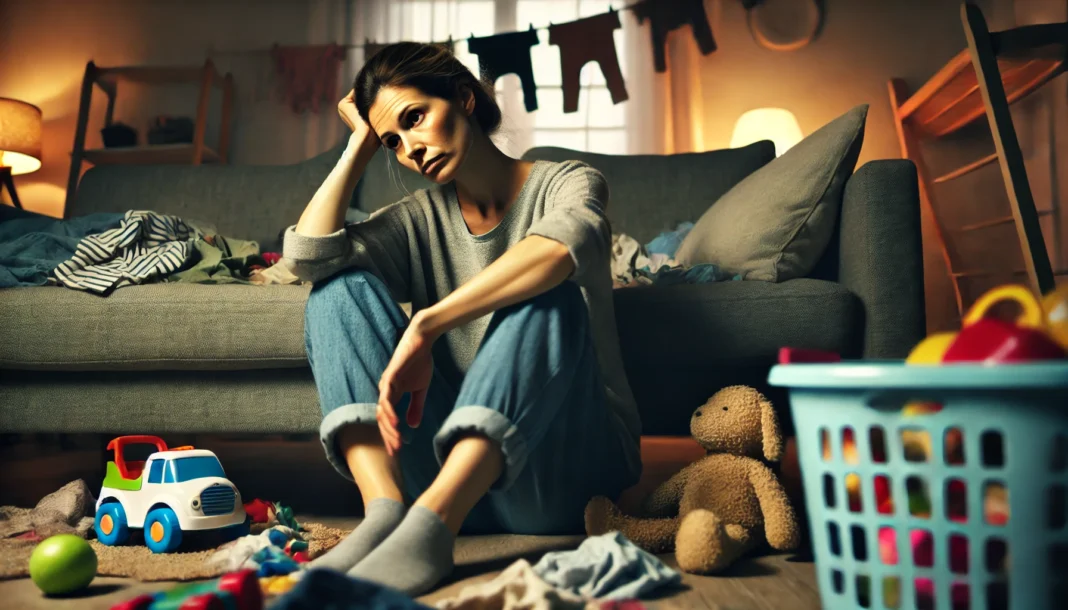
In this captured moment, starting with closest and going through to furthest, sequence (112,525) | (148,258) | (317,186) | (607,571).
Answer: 1. (607,571)
2. (112,525)
3. (148,258)
4. (317,186)

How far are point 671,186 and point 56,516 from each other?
152cm

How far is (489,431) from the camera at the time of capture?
825 millimetres

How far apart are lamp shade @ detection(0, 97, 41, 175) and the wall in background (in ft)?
1.82

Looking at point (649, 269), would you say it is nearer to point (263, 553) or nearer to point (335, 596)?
point (263, 553)

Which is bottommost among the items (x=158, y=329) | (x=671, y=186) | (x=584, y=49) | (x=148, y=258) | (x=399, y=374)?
(x=399, y=374)

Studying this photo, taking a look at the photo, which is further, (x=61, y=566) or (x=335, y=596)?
(x=61, y=566)

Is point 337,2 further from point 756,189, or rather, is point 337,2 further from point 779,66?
point 756,189

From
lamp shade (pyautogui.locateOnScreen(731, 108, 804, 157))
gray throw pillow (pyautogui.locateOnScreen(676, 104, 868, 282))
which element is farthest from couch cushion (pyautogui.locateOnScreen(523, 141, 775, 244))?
lamp shade (pyautogui.locateOnScreen(731, 108, 804, 157))

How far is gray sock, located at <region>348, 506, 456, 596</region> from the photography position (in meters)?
0.74

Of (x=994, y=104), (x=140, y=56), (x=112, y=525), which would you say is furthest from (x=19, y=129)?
(x=994, y=104)

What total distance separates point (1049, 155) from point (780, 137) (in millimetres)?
1020

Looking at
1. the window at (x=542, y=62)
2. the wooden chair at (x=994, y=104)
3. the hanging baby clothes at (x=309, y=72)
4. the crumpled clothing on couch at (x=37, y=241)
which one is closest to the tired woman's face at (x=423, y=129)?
the crumpled clothing on couch at (x=37, y=241)

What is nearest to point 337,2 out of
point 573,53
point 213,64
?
point 213,64

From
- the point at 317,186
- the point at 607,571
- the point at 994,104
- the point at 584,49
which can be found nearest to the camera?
the point at 607,571
